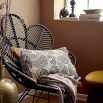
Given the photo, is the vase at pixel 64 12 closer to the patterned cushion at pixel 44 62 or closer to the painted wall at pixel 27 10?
the painted wall at pixel 27 10

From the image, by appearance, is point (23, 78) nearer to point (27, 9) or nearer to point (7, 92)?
point (7, 92)

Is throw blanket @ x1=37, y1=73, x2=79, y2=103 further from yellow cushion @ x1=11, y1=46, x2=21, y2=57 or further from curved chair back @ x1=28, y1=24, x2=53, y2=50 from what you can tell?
curved chair back @ x1=28, y1=24, x2=53, y2=50

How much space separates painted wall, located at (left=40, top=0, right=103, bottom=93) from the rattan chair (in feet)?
0.88

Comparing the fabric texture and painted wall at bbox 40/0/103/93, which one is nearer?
the fabric texture

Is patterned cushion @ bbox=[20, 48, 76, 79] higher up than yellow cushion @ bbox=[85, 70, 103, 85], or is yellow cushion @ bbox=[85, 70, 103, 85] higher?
patterned cushion @ bbox=[20, 48, 76, 79]

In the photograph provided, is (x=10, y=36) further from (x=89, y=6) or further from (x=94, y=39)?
(x=89, y=6)

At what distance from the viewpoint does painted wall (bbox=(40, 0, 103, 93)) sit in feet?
10.4

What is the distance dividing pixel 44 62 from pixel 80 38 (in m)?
0.85

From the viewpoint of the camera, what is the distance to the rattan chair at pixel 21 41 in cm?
230

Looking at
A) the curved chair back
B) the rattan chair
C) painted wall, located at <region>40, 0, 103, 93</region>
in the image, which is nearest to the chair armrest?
the rattan chair

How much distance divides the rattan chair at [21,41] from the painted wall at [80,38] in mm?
268

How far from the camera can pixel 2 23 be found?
253cm

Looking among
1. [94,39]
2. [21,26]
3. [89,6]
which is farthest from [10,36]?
[89,6]

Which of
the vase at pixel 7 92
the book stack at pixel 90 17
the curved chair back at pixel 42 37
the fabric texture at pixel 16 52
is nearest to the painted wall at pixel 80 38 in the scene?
the book stack at pixel 90 17
